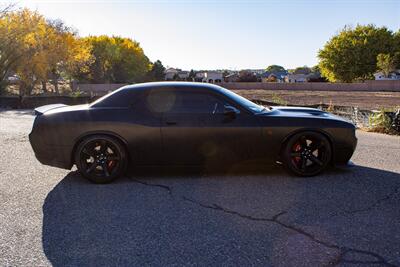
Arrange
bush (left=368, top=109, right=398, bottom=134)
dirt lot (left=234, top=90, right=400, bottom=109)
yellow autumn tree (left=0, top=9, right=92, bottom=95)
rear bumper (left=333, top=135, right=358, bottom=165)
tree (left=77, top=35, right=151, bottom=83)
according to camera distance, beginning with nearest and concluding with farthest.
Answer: rear bumper (left=333, top=135, right=358, bottom=165)
bush (left=368, top=109, right=398, bottom=134)
yellow autumn tree (left=0, top=9, right=92, bottom=95)
dirt lot (left=234, top=90, right=400, bottom=109)
tree (left=77, top=35, right=151, bottom=83)

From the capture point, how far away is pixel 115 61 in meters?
75.9

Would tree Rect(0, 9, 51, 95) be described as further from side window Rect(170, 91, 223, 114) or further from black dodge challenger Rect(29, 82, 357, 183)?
side window Rect(170, 91, 223, 114)

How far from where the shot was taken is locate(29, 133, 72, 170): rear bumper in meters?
5.04

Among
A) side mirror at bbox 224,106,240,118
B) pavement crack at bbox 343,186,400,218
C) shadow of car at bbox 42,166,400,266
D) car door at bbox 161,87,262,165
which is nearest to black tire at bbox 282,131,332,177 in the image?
shadow of car at bbox 42,166,400,266

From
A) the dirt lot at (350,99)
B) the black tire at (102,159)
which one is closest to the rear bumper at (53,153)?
the black tire at (102,159)

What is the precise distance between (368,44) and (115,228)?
72758mm

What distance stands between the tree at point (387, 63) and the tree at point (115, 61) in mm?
47182

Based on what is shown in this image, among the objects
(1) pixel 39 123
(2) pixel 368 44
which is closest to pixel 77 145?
(1) pixel 39 123

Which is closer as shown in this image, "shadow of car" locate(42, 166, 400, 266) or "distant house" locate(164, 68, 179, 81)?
"shadow of car" locate(42, 166, 400, 266)

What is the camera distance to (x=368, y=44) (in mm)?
66312

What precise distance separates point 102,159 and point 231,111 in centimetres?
196

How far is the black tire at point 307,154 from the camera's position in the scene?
511 centimetres

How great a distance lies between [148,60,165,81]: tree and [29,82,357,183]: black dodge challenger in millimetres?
86385

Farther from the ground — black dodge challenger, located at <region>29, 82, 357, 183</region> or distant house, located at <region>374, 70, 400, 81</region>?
distant house, located at <region>374, 70, 400, 81</region>
